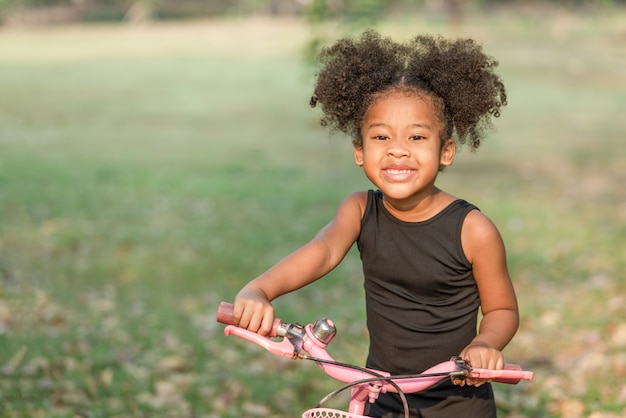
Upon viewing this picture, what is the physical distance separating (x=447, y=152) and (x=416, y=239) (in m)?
0.34

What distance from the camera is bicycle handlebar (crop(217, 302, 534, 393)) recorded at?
267cm

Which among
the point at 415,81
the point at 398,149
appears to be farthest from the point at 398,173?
the point at 415,81

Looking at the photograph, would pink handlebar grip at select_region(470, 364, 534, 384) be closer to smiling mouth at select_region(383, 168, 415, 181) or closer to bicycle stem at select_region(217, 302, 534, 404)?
bicycle stem at select_region(217, 302, 534, 404)

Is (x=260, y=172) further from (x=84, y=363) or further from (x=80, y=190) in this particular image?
(x=84, y=363)

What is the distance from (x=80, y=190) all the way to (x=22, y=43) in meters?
25.6

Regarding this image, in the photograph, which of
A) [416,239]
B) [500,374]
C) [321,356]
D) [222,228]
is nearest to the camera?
[500,374]

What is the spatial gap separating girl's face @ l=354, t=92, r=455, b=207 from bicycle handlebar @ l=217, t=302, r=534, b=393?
0.63 m

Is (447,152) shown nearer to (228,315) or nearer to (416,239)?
(416,239)

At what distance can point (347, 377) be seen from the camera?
A: 2.77 meters

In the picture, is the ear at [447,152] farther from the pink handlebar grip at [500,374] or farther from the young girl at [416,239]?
the pink handlebar grip at [500,374]

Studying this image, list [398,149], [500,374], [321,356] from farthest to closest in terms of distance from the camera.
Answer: [398,149], [321,356], [500,374]

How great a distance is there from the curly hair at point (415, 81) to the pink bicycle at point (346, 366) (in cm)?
91

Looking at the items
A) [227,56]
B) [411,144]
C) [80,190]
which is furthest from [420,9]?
[411,144]

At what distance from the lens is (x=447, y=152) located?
3367 millimetres
